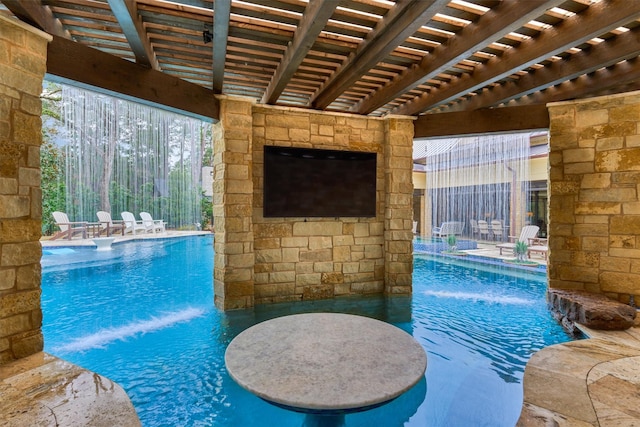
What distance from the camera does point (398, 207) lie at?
4492mm

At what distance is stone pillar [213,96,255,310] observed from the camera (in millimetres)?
3727

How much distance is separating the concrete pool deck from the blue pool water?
0.35 m

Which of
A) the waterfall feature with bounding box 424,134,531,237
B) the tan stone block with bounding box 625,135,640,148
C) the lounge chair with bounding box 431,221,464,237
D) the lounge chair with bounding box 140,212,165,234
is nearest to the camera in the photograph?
the tan stone block with bounding box 625,135,640,148

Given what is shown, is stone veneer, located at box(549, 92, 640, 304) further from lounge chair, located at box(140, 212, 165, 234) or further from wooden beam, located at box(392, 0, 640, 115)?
lounge chair, located at box(140, 212, 165, 234)

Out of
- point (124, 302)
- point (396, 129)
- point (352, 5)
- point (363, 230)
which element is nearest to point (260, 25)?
point (352, 5)

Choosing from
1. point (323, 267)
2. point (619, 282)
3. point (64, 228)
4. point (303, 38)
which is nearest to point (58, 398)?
point (303, 38)

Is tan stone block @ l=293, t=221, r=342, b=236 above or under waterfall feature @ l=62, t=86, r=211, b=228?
under

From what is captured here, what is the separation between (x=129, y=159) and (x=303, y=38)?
13845 mm

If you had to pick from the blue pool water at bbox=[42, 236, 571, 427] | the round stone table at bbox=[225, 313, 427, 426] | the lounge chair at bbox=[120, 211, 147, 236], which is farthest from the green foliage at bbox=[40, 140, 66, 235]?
the round stone table at bbox=[225, 313, 427, 426]

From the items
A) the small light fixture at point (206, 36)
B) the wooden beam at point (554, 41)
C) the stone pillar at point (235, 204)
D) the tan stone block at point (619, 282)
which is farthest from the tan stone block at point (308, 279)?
the tan stone block at point (619, 282)

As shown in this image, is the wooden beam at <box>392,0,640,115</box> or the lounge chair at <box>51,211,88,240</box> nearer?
the wooden beam at <box>392,0,640,115</box>

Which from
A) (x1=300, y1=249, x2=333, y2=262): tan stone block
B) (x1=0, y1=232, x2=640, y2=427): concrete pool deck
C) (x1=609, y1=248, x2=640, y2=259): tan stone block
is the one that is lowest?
(x1=0, y1=232, x2=640, y2=427): concrete pool deck

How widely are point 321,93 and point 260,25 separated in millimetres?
1390

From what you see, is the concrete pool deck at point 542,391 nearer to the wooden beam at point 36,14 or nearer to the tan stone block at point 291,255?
the wooden beam at point 36,14
